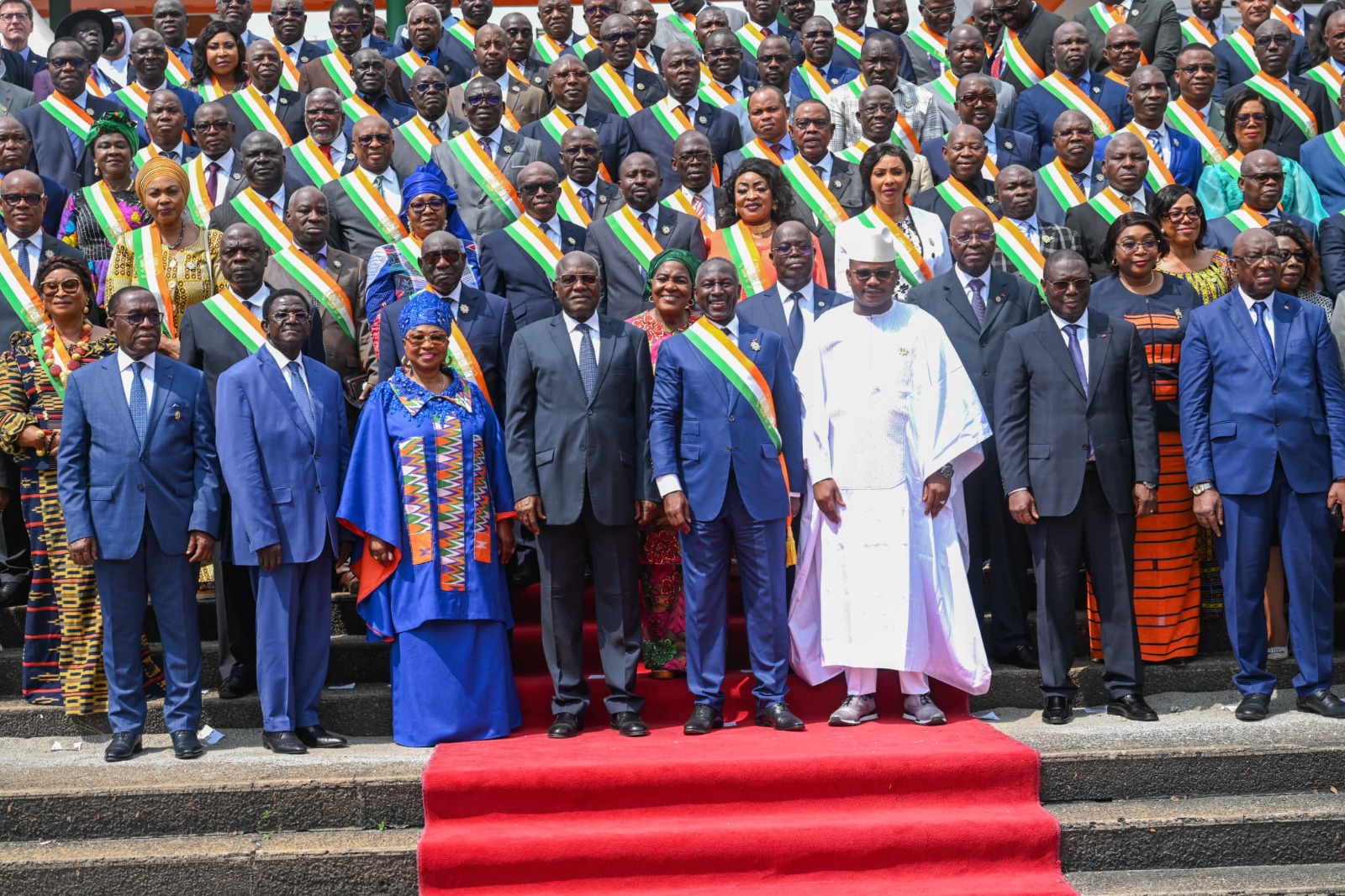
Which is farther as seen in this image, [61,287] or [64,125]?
[64,125]

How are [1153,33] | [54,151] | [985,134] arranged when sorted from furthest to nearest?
1. [1153,33]
2. [985,134]
3. [54,151]

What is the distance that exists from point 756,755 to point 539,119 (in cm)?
532

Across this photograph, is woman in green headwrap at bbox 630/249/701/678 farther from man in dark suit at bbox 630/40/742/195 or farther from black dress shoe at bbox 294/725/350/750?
man in dark suit at bbox 630/40/742/195

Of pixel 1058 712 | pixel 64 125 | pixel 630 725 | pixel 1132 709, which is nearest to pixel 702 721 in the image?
pixel 630 725

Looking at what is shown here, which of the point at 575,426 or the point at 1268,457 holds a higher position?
the point at 575,426

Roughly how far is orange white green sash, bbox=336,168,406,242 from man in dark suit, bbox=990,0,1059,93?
474cm

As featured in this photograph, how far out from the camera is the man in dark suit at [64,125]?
9688mm

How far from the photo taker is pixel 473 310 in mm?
7750

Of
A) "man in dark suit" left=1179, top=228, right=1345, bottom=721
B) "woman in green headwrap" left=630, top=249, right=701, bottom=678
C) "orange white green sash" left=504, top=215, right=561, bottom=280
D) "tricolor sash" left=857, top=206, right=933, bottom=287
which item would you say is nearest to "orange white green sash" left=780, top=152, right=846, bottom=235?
"tricolor sash" left=857, top=206, right=933, bottom=287

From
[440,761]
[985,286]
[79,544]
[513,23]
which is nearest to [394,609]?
[440,761]

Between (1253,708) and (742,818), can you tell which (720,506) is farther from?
(1253,708)

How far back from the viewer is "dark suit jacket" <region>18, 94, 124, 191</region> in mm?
9680

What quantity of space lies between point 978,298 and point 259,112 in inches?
198

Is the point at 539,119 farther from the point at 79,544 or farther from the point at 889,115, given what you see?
the point at 79,544
